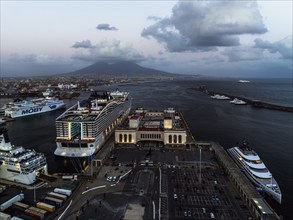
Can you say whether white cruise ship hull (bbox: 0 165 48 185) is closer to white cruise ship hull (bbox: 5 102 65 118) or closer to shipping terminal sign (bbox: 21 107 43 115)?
white cruise ship hull (bbox: 5 102 65 118)

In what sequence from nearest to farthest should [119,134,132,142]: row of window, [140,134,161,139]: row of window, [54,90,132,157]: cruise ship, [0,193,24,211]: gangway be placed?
[0,193,24,211]: gangway < [54,90,132,157]: cruise ship < [119,134,132,142]: row of window < [140,134,161,139]: row of window

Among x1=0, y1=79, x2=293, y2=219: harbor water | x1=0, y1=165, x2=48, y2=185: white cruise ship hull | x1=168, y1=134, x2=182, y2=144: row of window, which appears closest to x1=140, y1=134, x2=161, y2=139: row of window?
x1=168, y1=134, x2=182, y2=144: row of window

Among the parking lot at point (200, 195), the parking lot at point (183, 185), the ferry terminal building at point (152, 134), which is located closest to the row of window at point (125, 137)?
the ferry terminal building at point (152, 134)

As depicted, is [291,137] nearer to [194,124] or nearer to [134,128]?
[194,124]

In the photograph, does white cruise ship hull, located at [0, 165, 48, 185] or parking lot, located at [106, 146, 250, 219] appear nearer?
parking lot, located at [106, 146, 250, 219]

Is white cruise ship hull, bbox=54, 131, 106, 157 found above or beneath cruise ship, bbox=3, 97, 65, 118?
beneath

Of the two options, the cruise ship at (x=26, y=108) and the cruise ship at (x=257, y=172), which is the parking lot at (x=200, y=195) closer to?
the cruise ship at (x=257, y=172)

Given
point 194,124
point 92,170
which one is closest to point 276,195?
→ point 92,170
